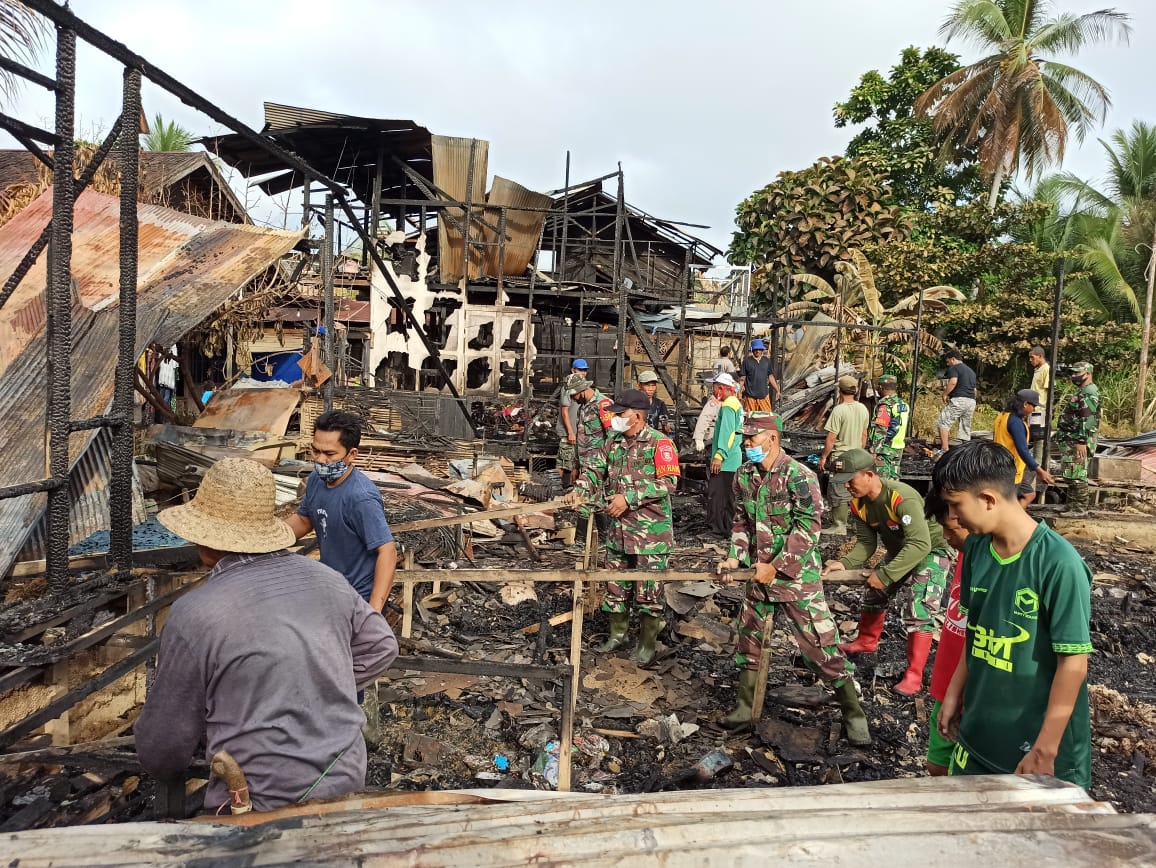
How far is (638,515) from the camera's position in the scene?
6176 mm

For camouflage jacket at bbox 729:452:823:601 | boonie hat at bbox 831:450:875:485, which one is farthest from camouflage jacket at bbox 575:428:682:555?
boonie hat at bbox 831:450:875:485

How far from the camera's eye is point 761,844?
1.59m

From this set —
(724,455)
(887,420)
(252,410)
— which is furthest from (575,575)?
(887,420)

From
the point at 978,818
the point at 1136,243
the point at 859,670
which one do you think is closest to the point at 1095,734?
the point at 859,670

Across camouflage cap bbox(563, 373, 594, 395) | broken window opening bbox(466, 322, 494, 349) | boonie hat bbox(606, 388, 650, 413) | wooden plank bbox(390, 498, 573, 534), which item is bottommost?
wooden plank bbox(390, 498, 573, 534)

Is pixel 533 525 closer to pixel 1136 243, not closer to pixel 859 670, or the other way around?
pixel 859 670

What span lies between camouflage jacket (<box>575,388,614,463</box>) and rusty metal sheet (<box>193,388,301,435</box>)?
10.6 ft

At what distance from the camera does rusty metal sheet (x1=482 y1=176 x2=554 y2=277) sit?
546 inches

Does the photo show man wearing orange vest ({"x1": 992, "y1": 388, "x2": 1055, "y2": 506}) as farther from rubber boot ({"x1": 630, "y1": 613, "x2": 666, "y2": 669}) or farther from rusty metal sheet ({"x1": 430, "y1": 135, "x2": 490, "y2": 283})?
rusty metal sheet ({"x1": 430, "y1": 135, "x2": 490, "y2": 283})

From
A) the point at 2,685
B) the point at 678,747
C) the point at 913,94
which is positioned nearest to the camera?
the point at 2,685

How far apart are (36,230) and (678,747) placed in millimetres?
4837

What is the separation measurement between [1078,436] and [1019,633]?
9743 millimetres

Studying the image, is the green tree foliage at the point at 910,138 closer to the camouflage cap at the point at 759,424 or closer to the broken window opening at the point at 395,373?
the broken window opening at the point at 395,373

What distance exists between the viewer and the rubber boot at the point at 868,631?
566cm
